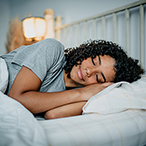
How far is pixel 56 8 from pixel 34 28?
0.55m

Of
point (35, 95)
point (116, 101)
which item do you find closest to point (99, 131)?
point (116, 101)

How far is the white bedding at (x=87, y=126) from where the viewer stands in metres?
0.31

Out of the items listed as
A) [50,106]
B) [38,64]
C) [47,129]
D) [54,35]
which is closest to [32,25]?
[54,35]

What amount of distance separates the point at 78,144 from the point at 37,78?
1.19 feet

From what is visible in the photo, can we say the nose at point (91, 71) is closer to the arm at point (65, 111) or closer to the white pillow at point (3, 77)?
the arm at point (65, 111)

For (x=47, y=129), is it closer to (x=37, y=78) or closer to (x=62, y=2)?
(x=37, y=78)

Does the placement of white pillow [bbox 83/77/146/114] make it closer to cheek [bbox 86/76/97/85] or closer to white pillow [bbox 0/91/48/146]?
cheek [bbox 86/76/97/85]

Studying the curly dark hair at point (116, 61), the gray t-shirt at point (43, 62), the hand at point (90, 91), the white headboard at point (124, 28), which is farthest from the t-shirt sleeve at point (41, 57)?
the white headboard at point (124, 28)

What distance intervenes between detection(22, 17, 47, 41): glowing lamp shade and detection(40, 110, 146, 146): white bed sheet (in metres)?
1.74

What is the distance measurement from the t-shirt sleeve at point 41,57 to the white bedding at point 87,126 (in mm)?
191

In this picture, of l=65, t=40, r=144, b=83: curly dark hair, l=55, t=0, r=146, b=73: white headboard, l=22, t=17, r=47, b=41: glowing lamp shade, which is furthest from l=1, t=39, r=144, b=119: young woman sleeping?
l=22, t=17, r=47, b=41: glowing lamp shade

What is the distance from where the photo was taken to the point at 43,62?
638mm

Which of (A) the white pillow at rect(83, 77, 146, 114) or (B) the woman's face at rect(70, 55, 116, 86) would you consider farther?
(B) the woman's face at rect(70, 55, 116, 86)

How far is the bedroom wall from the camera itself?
153cm
